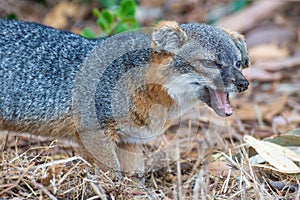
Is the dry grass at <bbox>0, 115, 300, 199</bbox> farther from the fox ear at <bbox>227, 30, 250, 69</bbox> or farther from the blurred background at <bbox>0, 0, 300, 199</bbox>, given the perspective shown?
the fox ear at <bbox>227, 30, 250, 69</bbox>

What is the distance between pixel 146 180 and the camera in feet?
17.4

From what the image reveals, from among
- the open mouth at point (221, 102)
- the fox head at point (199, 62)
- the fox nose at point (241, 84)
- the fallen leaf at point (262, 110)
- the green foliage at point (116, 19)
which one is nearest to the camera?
the fox nose at point (241, 84)

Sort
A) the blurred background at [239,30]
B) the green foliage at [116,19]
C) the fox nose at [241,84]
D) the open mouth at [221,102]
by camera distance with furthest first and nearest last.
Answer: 1. the green foliage at [116,19]
2. the blurred background at [239,30]
3. the open mouth at [221,102]
4. the fox nose at [241,84]

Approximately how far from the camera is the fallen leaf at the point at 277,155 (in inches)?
193

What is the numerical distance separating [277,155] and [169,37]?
1.23 metres

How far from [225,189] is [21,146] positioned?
2.14 meters

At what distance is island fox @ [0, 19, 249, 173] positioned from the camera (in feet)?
15.9

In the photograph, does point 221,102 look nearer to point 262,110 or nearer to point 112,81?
point 112,81

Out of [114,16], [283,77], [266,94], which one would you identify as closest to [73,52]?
[114,16]

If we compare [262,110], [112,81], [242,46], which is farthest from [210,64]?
[262,110]

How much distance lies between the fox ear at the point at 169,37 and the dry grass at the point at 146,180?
2.81 ft

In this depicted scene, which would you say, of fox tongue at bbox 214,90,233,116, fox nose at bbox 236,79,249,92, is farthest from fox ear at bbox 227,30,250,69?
fox nose at bbox 236,79,249,92

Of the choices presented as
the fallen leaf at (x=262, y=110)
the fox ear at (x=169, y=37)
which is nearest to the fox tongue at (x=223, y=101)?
the fox ear at (x=169, y=37)

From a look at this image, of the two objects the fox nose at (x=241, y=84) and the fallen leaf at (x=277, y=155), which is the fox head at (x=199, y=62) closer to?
the fox nose at (x=241, y=84)
